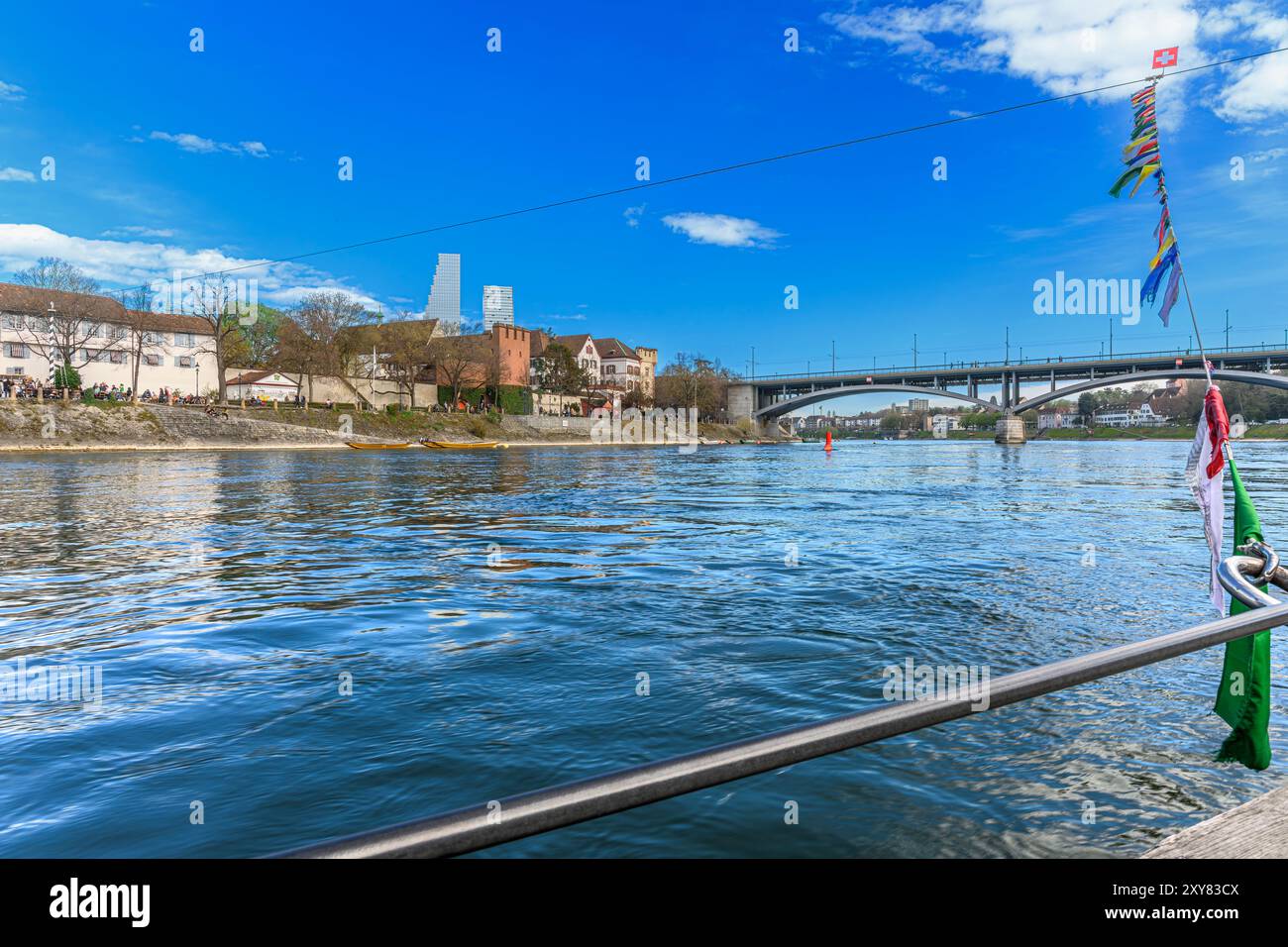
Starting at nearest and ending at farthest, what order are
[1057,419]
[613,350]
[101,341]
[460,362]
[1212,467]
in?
1. [1212,467]
2. [101,341]
3. [460,362]
4. [613,350]
5. [1057,419]

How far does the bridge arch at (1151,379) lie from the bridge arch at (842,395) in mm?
5620

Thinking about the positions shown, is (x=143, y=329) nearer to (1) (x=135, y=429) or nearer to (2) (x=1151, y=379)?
(1) (x=135, y=429)

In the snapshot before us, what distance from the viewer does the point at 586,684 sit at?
6.21 metres

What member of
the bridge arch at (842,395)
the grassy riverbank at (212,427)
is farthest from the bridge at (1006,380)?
the grassy riverbank at (212,427)

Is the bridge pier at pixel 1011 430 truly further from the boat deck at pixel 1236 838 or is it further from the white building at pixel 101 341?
the boat deck at pixel 1236 838

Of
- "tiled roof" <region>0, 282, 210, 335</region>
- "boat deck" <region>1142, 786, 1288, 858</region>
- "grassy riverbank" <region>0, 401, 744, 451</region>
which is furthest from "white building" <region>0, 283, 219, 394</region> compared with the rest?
"boat deck" <region>1142, 786, 1288, 858</region>

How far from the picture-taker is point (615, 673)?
6.51m

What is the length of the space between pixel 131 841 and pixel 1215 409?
21.4ft

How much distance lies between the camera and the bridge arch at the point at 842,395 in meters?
110

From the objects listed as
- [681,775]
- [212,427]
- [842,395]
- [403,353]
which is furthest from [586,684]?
[842,395]

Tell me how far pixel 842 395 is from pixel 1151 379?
5494 centimetres

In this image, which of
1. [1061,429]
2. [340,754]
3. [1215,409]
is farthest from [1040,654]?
[1061,429]
